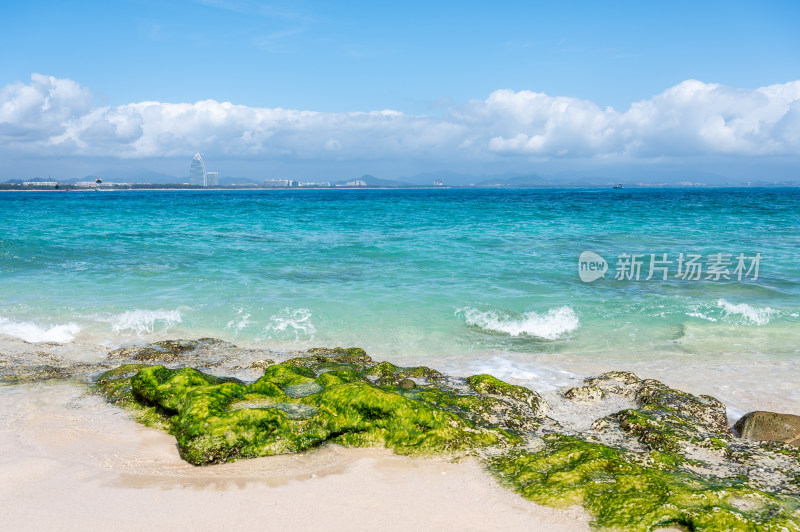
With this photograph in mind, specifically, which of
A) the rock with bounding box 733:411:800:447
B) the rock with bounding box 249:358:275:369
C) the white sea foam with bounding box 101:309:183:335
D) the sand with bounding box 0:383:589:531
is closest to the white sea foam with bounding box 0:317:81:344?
the white sea foam with bounding box 101:309:183:335

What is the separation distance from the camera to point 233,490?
4934 millimetres

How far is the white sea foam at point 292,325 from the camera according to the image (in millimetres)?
11656

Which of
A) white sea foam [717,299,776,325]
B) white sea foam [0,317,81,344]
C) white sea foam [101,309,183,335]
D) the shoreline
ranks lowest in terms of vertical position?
white sea foam [0,317,81,344]

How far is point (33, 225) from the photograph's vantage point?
35.8 m

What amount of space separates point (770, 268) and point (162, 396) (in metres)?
20.7

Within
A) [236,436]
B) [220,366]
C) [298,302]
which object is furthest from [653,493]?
[298,302]

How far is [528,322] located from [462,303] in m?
2.13

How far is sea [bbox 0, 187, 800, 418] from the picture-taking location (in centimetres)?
998

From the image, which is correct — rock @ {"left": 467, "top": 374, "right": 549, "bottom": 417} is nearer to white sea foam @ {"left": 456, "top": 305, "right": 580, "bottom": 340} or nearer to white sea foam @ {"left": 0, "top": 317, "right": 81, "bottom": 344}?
white sea foam @ {"left": 456, "top": 305, "right": 580, "bottom": 340}

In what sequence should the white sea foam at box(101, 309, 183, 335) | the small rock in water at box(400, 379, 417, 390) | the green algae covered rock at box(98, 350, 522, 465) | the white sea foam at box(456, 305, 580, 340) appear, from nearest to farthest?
the green algae covered rock at box(98, 350, 522, 465)
the small rock in water at box(400, 379, 417, 390)
the white sea foam at box(101, 309, 183, 335)
the white sea foam at box(456, 305, 580, 340)

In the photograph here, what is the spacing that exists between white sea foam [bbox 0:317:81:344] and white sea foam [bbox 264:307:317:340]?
4318 mm

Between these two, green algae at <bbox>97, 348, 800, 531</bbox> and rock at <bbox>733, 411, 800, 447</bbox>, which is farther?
rock at <bbox>733, 411, 800, 447</bbox>

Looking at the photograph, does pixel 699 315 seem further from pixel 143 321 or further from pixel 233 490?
pixel 143 321

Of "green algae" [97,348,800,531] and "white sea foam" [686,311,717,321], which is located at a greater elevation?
"white sea foam" [686,311,717,321]
